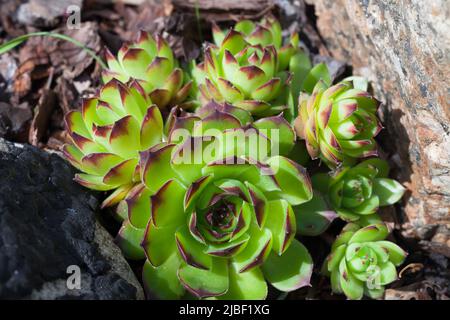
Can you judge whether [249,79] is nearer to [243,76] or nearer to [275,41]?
[243,76]

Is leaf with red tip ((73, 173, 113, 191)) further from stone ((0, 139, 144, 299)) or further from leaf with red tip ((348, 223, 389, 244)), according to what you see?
leaf with red tip ((348, 223, 389, 244))

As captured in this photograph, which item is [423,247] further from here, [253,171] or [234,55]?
[234,55]

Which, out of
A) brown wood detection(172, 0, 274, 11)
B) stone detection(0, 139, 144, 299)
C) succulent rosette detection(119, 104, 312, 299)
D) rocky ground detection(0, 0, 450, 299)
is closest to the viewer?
stone detection(0, 139, 144, 299)

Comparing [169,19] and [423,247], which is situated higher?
[169,19]

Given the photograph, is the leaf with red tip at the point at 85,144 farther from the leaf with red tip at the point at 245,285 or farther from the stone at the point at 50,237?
the leaf with red tip at the point at 245,285

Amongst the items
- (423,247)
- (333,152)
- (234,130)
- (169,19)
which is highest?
(169,19)

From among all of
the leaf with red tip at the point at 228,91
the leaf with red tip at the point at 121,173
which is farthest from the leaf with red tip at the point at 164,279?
the leaf with red tip at the point at 228,91

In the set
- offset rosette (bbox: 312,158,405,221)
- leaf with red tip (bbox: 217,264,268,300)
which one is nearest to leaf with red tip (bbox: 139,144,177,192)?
leaf with red tip (bbox: 217,264,268,300)
